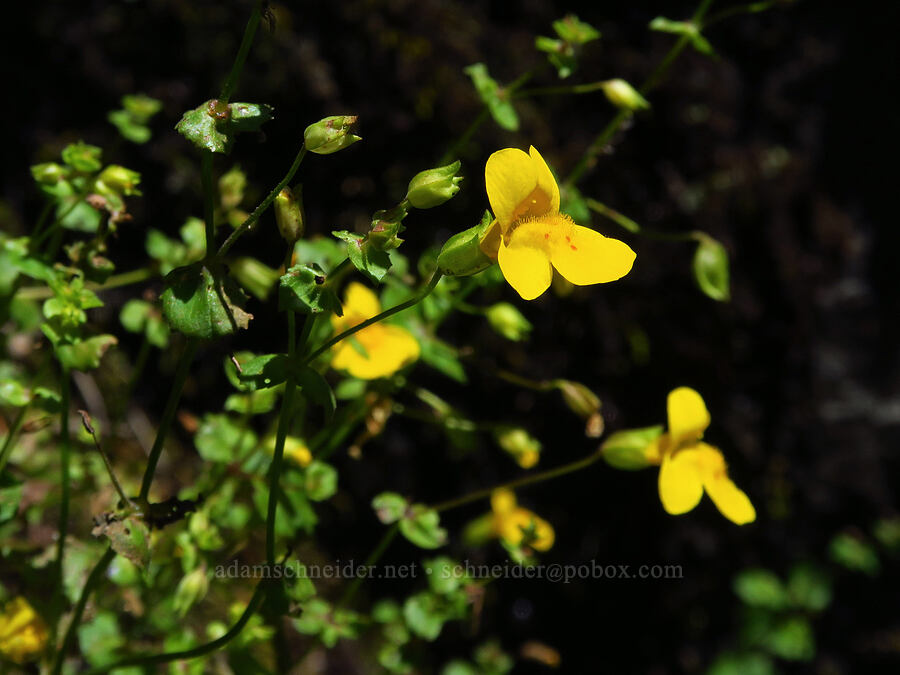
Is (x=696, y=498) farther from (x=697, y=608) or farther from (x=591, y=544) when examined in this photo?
(x=697, y=608)

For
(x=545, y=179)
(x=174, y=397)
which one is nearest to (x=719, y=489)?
(x=545, y=179)

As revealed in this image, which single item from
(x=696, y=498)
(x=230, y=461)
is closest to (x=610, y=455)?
(x=696, y=498)

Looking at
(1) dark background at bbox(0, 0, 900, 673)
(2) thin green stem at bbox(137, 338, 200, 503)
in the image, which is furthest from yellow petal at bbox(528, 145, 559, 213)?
(1) dark background at bbox(0, 0, 900, 673)

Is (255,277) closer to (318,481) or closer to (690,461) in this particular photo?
(318,481)

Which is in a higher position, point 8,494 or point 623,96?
point 623,96

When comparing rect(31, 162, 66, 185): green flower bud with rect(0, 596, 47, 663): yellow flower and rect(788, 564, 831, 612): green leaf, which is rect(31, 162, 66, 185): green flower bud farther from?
rect(788, 564, 831, 612): green leaf

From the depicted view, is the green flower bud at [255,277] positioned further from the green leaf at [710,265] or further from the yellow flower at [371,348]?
the green leaf at [710,265]
